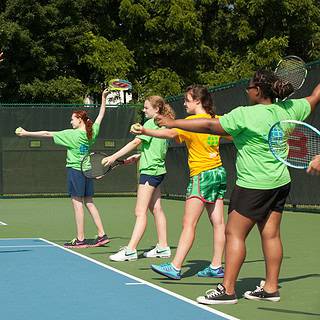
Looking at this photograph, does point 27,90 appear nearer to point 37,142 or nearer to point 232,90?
point 37,142

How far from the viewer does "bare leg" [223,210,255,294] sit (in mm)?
5484

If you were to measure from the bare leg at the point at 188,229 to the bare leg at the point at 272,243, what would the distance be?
935mm

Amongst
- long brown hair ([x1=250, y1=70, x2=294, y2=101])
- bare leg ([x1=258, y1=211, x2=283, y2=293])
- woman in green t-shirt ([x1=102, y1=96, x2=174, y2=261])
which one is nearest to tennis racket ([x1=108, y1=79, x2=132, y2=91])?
woman in green t-shirt ([x1=102, y1=96, x2=174, y2=261])

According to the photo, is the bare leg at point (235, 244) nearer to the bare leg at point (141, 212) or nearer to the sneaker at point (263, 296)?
the sneaker at point (263, 296)

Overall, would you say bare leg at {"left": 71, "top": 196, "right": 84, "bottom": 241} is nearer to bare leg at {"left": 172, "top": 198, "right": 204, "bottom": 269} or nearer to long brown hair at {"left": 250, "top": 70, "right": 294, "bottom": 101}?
bare leg at {"left": 172, "top": 198, "right": 204, "bottom": 269}

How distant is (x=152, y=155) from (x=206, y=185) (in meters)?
1.43

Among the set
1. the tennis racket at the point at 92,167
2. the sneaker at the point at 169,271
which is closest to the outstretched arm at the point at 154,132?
the sneaker at the point at 169,271

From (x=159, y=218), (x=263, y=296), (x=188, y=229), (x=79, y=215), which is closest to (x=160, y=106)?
(x=159, y=218)

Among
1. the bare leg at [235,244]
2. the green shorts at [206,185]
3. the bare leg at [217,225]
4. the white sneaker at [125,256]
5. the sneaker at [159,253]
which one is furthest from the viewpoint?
the sneaker at [159,253]

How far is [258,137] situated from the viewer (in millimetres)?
5461

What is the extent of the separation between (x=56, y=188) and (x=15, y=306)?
1460 cm

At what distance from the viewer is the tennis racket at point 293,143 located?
5199mm

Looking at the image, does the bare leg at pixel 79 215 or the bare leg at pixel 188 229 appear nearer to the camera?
the bare leg at pixel 188 229

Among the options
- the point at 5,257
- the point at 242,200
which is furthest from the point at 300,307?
the point at 5,257
